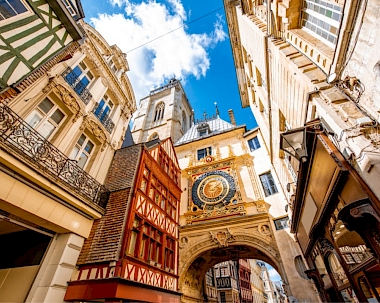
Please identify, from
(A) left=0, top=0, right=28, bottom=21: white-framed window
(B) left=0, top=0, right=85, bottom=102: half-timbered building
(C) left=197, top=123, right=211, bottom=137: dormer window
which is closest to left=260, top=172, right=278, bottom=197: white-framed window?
(C) left=197, top=123, right=211, bottom=137: dormer window

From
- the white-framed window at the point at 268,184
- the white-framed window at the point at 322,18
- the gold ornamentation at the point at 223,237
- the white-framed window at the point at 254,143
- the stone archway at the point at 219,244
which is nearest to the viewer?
the white-framed window at the point at 322,18

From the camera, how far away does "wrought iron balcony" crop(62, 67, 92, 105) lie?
7.44 meters

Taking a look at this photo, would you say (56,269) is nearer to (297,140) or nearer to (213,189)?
(297,140)

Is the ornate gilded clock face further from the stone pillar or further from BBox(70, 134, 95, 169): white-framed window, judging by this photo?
the stone pillar

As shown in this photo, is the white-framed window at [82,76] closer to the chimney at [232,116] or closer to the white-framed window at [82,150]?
the white-framed window at [82,150]

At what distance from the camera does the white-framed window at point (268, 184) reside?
39.5ft

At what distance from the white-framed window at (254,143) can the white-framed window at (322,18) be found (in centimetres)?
897

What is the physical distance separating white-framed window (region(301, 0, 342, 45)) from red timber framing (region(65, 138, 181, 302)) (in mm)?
7639

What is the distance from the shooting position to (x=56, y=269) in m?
5.23

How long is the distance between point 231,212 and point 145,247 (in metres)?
6.61

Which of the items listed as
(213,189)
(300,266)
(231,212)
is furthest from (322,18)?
(213,189)

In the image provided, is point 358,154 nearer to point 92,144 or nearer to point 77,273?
point 77,273

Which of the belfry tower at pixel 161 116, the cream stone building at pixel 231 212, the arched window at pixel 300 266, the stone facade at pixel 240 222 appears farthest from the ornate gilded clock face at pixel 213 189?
the belfry tower at pixel 161 116

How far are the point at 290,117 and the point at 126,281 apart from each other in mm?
7725
